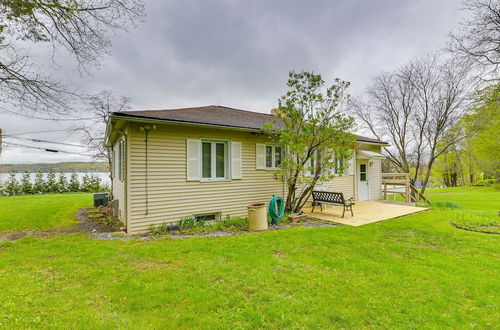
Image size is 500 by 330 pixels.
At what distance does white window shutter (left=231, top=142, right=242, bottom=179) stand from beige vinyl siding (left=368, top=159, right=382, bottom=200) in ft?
26.7

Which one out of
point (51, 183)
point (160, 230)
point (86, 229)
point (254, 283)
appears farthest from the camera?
point (51, 183)

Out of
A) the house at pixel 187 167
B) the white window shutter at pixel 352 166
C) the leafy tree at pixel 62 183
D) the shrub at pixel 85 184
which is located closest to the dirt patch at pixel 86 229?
the house at pixel 187 167

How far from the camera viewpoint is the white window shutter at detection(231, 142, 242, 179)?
746cm

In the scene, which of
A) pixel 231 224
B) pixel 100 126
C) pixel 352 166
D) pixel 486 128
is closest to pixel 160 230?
pixel 231 224

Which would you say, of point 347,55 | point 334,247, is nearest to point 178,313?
point 334,247

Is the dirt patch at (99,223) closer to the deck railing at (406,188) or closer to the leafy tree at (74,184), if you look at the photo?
the leafy tree at (74,184)

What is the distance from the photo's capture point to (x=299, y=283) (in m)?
3.22

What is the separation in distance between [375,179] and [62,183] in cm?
2179

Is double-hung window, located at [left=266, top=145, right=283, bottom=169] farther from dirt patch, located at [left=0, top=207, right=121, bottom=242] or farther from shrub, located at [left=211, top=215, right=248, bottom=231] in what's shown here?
dirt patch, located at [left=0, top=207, right=121, bottom=242]

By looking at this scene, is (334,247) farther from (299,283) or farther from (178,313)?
(178,313)

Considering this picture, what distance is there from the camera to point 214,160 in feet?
23.9

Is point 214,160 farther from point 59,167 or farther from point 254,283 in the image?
point 59,167

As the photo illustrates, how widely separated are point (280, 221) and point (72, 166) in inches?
737

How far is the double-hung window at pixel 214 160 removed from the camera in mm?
7129
